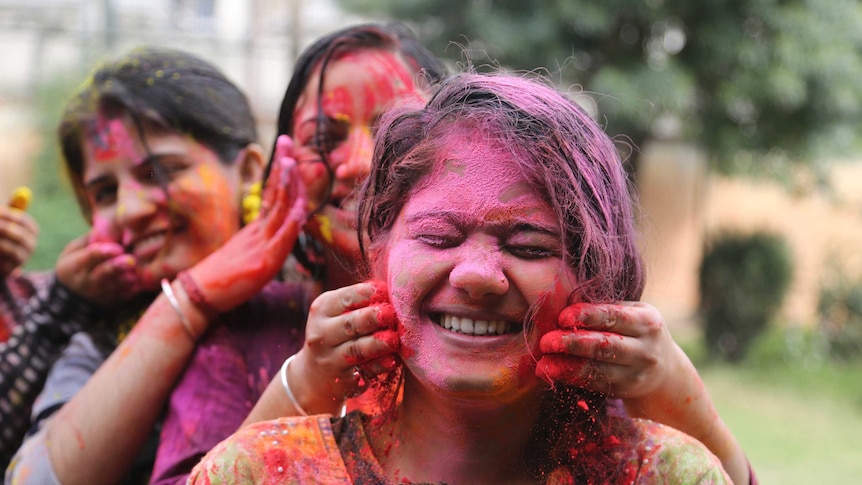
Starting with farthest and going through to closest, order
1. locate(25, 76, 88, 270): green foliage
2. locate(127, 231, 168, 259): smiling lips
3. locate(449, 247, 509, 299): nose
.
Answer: locate(25, 76, 88, 270): green foliage < locate(127, 231, 168, 259): smiling lips < locate(449, 247, 509, 299): nose

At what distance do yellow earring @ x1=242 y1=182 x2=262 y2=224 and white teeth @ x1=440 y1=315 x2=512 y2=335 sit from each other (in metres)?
1.17

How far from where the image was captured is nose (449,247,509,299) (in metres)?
1.36

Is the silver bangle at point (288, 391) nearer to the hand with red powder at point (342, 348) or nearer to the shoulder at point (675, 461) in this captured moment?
the hand with red powder at point (342, 348)

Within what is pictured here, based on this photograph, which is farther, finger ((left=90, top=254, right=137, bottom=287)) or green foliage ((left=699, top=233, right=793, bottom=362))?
green foliage ((left=699, top=233, right=793, bottom=362))

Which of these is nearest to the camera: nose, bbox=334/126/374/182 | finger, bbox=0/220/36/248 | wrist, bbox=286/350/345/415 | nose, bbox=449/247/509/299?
nose, bbox=449/247/509/299

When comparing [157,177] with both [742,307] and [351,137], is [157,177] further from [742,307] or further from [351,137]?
[742,307]

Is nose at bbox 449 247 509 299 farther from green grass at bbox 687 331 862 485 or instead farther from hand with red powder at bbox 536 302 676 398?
green grass at bbox 687 331 862 485

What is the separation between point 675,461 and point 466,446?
37 centimetres

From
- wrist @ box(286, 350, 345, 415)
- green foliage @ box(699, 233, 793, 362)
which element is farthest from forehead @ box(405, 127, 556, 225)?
green foliage @ box(699, 233, 793, 362)

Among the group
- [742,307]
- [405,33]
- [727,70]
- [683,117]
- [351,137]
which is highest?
[405,33]

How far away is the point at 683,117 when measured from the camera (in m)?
8.16

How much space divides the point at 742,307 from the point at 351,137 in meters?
8.16

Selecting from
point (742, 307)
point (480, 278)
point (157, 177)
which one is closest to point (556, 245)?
point (480, 278)

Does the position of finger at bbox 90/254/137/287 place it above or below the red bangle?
below
